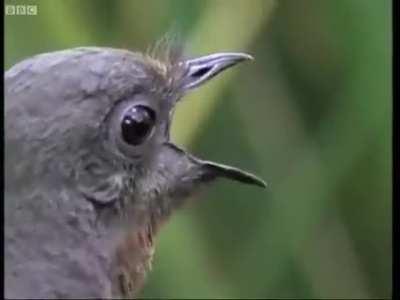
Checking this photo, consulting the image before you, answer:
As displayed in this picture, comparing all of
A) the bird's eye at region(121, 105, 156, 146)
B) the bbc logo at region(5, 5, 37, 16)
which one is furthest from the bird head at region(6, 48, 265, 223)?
the bbc logo at region(5, 5, 37, 16)

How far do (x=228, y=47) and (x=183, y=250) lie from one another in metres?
0.27

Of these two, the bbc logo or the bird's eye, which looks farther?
the bbc logo

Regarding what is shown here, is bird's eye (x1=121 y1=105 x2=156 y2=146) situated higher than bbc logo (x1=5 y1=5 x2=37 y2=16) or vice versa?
bbc logo (x1=5 y1=5 x2=37 y2=16)

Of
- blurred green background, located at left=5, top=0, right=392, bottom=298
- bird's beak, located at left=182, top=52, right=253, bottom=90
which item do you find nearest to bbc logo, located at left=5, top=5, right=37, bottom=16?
blurred green background, located at left=5, top=0, right=392, bottom=298

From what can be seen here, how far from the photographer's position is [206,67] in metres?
1.46

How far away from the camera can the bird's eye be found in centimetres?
133

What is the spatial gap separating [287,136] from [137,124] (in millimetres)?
239

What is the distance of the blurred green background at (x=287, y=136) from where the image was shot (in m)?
1.48

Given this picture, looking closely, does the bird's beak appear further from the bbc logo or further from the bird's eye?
the bbc logo

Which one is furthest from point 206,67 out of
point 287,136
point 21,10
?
point 21,10

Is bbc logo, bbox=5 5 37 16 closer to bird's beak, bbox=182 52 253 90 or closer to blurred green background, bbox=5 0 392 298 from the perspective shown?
blurred green background, bbox=5 0 392 298

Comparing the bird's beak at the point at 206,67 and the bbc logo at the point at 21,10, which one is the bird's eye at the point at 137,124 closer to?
Result: the bird's beak at the point at 206,67

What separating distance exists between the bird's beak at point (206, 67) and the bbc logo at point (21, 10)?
0.21 meters

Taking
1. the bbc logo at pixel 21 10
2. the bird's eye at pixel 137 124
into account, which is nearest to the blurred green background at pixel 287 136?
the bbc logo at pixel 21 10
